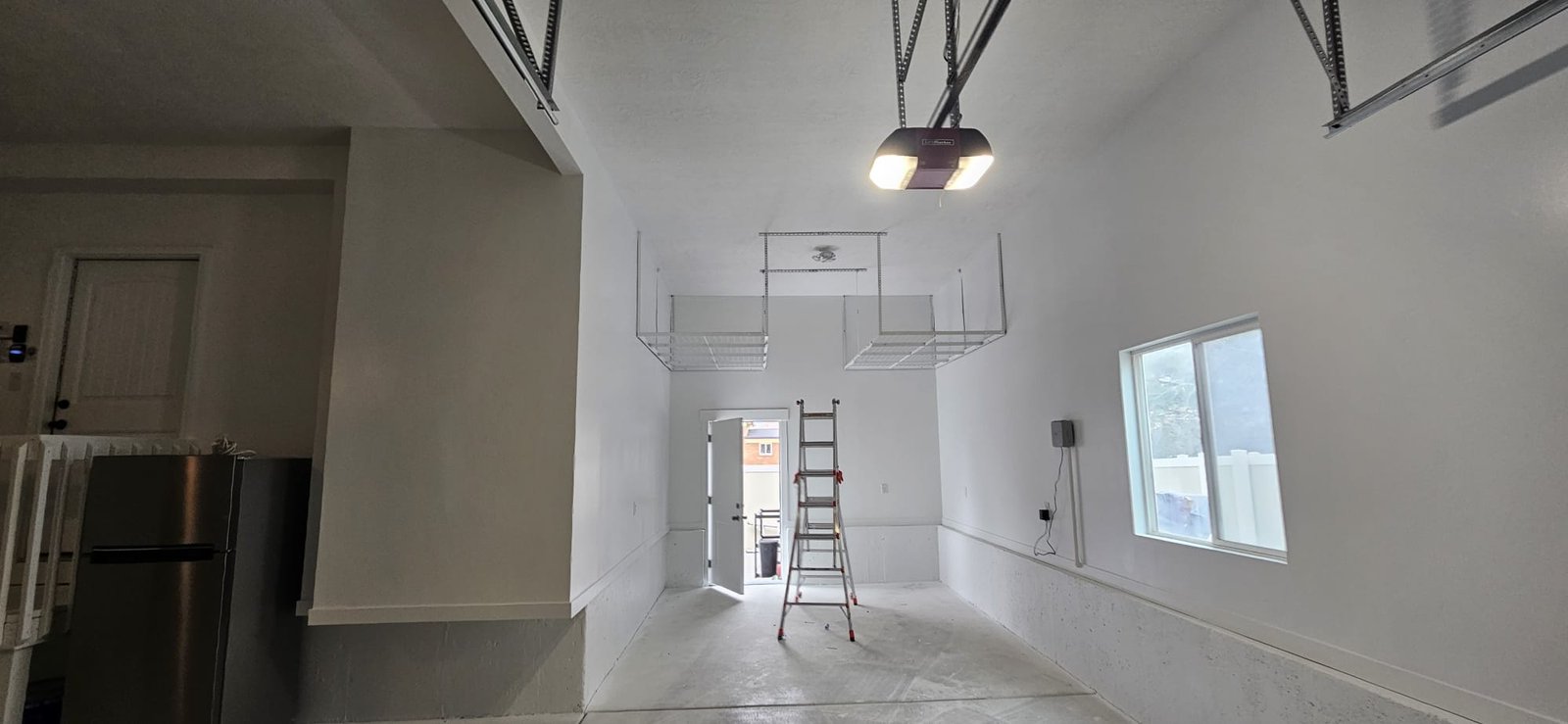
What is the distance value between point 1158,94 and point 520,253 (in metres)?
3.35

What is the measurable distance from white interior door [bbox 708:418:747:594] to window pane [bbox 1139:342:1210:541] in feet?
13.5

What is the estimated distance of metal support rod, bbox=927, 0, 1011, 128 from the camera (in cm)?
167

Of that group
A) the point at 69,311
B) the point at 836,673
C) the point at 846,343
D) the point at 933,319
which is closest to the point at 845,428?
the point at 846,343

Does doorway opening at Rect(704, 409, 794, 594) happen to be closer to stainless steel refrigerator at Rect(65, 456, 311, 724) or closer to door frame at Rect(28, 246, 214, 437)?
stainless steel refrigerator at Rect(65, 456, 311, 724)

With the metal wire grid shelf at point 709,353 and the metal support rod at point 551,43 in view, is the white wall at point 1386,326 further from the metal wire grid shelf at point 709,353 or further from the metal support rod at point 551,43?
the metal wire grid shelf at point 709,353

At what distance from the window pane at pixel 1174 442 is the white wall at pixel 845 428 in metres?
3.75

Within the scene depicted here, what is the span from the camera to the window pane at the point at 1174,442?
2914 millimetres

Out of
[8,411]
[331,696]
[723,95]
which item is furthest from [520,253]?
[8,411]

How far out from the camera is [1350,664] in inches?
80.4

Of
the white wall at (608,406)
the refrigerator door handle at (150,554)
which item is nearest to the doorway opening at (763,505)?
the white wall at (608,406)

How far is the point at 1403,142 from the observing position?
1885 millimetres

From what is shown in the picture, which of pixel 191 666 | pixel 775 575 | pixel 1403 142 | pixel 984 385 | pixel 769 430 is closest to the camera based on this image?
pixel 1403 142

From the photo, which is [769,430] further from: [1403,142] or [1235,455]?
[1403,142]

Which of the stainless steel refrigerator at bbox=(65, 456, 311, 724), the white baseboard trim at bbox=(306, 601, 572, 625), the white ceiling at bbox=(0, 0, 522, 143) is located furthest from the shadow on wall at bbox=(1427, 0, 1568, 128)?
the stainless steel refrigerator at bbox=(65, 456, 311, 724)
